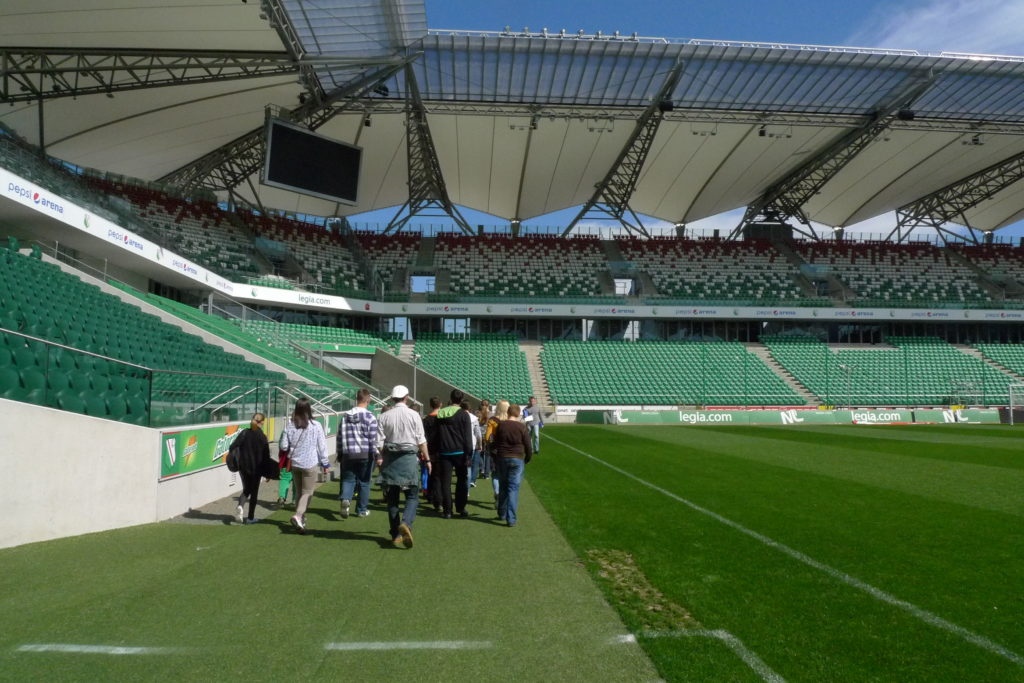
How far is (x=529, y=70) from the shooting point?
2802 centimetres

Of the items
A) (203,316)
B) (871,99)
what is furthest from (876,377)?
(203,316)

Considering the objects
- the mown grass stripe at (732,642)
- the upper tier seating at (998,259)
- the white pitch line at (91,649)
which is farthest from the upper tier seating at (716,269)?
the white pitch line at (91,649)

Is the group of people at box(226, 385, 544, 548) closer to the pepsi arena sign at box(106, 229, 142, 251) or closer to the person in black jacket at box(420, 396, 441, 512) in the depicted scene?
the person in black jacket at box(420, 396, 441, 512)

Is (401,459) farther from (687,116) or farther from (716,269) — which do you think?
(716,269)

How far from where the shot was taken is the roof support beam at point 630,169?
29938 millimetres

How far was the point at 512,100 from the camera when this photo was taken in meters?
30.6

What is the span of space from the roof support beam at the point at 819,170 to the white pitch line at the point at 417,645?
32.5 m

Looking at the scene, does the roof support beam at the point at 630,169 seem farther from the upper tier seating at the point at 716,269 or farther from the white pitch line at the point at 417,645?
the white pitch line at the point at 417,645

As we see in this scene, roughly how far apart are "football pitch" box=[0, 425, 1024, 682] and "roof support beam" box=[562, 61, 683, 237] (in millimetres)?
23747

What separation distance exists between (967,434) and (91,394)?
2682cm

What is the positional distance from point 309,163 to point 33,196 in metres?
12.0

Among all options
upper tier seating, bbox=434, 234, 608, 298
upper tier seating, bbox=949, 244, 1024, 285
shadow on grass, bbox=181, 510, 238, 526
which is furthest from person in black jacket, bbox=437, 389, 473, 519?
upper tier seating, bbox=949, 244, 1024, 285

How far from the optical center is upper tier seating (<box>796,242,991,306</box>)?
44.3 meters

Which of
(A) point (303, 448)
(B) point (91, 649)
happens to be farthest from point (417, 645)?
(A) point (303, 448)
